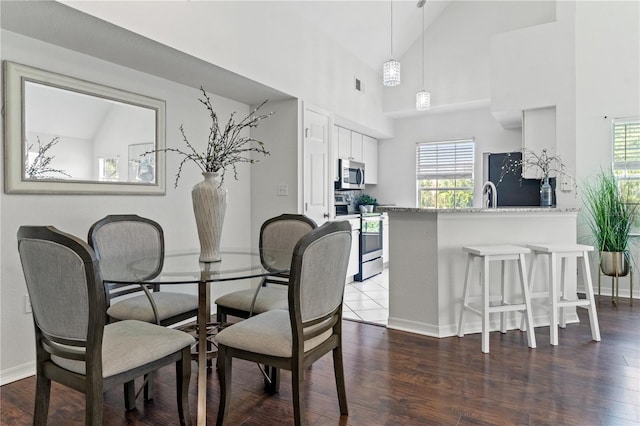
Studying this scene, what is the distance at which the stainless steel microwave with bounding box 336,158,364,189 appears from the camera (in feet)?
17.3

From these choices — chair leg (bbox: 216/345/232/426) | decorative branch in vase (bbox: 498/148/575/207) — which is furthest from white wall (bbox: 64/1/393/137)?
decorative branch in vase (bbox: 498/148/575/207)

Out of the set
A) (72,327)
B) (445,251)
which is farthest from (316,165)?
(72,327)

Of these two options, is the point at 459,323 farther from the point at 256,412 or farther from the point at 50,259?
the point at 50,259

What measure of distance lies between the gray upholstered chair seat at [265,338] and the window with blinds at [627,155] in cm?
433

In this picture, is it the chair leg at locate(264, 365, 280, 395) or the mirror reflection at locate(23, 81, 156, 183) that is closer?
the chair leg at locate(264, 365, 280, 395)

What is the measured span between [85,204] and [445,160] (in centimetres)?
519

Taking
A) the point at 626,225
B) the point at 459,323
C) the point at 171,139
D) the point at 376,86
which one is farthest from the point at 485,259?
the point at 376,86

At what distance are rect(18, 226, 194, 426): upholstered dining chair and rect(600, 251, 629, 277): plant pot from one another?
14.7ft

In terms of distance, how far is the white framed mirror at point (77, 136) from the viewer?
2.29 m

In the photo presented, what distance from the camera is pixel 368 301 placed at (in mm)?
4125

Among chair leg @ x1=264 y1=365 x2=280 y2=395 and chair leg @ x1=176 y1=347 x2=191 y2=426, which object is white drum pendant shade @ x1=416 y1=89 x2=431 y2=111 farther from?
chair leg @ x1=176 y1=347 x2=191 y2=426

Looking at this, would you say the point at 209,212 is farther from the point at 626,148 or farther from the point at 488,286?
the point at 626,148

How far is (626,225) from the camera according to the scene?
4012 mm

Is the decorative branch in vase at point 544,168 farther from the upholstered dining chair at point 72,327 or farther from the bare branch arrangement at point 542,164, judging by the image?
the upholstered dining chair at point 72,327
